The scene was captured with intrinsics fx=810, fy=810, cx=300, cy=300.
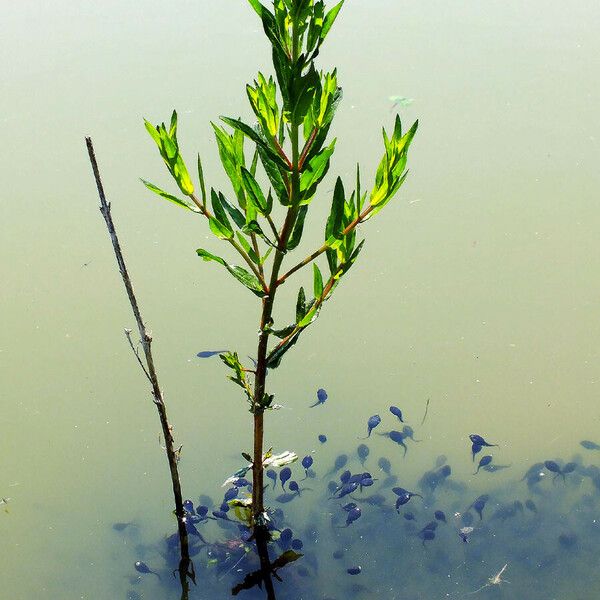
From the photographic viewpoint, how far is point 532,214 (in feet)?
8.73

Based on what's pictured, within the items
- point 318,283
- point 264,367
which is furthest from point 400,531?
point 318,283

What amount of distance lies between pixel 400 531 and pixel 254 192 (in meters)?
0.93

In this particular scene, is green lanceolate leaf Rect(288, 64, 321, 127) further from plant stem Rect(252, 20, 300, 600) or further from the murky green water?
the murky green water

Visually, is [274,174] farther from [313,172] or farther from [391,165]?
[391,165]

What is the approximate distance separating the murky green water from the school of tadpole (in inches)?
1.1

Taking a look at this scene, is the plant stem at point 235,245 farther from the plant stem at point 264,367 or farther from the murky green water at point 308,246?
the murky green water at point 308,246

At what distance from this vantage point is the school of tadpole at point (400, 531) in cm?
176

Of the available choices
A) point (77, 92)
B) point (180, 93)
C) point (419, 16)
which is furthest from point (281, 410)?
point (419, 16)

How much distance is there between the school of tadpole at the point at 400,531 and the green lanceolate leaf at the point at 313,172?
70cm

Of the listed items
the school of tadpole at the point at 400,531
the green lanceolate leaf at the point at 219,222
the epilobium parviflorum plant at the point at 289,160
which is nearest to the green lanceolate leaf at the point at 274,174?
the epilobium parviflorum plant at the point at 289,160

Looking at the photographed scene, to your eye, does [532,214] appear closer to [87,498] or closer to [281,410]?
[281,410]

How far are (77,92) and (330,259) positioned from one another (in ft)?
7.28

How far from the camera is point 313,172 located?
4.24ft

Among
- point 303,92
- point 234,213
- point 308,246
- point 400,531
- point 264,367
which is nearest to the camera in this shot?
point 303,92
